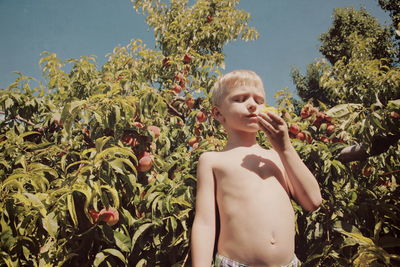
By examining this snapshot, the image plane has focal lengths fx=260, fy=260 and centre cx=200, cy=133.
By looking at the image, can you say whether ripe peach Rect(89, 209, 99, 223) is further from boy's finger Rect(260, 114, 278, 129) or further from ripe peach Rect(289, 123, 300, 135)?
ripe peach Rect(289, 123, 300, 135)

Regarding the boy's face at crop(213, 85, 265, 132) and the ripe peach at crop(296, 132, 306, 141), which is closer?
the boy's face at crop(213, 85, 265, 132)

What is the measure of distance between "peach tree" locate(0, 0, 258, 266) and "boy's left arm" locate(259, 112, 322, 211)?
560mm

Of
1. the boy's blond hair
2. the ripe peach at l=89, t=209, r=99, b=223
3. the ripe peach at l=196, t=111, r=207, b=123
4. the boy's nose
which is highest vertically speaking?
the ripe peach at l=196, t=111, r=207, b=123

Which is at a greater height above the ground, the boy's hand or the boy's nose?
the boy's nose

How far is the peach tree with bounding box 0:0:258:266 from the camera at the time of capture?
101 centimetres

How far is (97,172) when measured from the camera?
113 cm

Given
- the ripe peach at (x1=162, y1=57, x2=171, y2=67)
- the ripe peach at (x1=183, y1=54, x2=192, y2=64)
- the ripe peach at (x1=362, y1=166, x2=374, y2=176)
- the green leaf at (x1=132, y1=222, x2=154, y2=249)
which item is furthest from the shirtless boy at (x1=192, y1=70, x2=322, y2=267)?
the ripe peach at (x1=183, y1=54, x2=192, y2=64)

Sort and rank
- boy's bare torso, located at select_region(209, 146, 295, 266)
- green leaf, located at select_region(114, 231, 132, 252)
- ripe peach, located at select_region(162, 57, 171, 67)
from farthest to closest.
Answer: ripe peach, located at select_region(162, 57, 171, 67) → green leaf, located at select_region(114, 231, 132, 252) → boy's bare torso, located at select_region(209, 146, 295, 266)

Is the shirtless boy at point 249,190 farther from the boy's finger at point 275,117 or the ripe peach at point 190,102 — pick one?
the ripe peach at point 190,102

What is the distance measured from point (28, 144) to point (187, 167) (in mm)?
924

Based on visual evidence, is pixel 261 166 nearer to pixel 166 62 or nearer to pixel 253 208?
pixel 253 208

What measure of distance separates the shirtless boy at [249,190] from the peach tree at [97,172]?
1.10 feet

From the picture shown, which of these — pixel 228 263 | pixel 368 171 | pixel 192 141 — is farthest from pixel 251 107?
pixel 368 171

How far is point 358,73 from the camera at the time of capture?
2682mm
